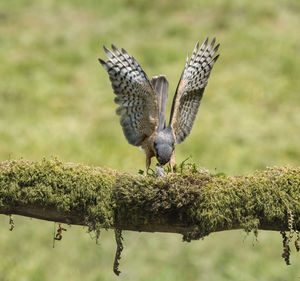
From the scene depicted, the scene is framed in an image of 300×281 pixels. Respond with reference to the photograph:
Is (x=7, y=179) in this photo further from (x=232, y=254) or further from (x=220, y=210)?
(x=232, y=254)

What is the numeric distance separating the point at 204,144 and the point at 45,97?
3.75 metres

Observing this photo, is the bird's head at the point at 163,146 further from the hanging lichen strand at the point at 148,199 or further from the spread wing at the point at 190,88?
the hanging lichen strand at the point at 148,199

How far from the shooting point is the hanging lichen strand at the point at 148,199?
433cm

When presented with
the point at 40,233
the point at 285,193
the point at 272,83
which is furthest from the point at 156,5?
the point at 285,193

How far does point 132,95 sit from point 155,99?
0.31 m

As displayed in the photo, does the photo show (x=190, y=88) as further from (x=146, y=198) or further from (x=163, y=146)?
(x=146, y=198)

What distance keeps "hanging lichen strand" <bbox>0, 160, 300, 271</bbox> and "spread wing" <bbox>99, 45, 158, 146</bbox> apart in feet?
5.36

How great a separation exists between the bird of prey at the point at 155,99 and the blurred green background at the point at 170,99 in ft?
3.47

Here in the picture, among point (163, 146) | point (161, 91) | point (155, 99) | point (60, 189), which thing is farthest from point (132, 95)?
point (60, 189)

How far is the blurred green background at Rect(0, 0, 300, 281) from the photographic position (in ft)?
26.6

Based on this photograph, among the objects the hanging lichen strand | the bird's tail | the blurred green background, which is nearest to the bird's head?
the bird's tail

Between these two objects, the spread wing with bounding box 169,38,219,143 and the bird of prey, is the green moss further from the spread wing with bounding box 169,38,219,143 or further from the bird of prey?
the spread wing with bounding box 169,38,219,143

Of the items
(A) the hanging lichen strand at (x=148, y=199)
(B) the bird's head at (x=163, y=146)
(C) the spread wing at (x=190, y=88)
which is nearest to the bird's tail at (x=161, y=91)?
(C) the spread wing at (x=190, y=88)

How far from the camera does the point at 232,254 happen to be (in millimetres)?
8344
